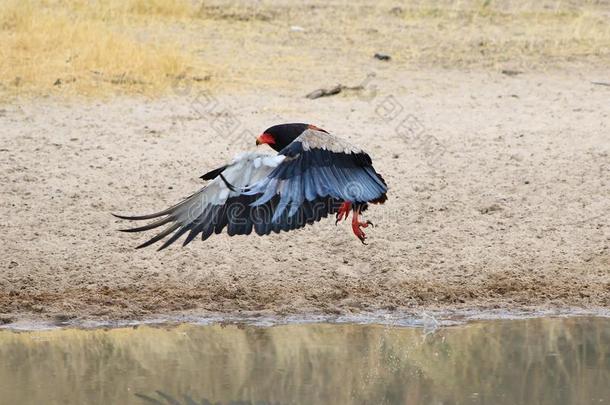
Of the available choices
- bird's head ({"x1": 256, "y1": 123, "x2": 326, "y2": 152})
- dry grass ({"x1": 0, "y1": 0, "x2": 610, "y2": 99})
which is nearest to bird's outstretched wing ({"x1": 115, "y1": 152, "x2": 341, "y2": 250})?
bird's head ({"x1": 256, "y1": 123, "x2": 326, "y2": 152})

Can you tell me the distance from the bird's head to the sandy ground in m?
1.12

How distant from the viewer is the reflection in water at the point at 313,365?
20.3 ft

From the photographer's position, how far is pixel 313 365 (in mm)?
6629

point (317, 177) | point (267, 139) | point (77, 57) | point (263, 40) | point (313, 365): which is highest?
point (263, 40)

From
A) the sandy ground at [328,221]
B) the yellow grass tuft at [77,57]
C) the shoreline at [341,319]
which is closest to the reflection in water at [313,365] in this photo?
the shoreline at [341,319]

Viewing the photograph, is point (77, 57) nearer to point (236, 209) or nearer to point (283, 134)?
point (283, 134)

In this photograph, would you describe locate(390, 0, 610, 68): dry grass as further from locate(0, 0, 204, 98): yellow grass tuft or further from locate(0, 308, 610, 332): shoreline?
locate(0, 308, 610, 332): shoreline

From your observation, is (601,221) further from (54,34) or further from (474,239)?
(54,34)

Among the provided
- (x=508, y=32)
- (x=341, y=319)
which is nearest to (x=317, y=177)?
(x=341, y=319)

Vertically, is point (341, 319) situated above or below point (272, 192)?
below

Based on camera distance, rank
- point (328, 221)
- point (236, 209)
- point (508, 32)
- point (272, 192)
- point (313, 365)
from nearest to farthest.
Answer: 1. point (272, 192)
2. point (236, 209)
3. point (313, 365)
4. point (328, 221)
5. point (508, 32)

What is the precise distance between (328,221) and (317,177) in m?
2.20

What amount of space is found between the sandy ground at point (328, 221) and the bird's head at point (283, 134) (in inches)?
44.2

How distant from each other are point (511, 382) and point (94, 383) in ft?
6.76
